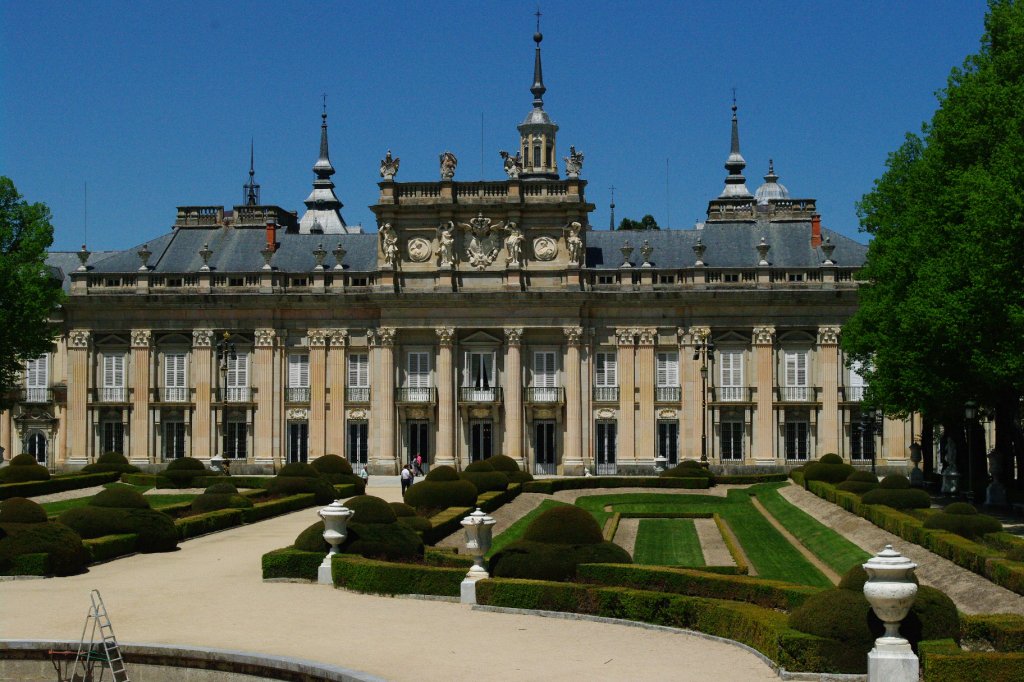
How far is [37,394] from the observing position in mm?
71250

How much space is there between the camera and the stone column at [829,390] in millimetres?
66812

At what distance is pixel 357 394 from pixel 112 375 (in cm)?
1279

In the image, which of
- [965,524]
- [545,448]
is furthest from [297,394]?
[965,524]

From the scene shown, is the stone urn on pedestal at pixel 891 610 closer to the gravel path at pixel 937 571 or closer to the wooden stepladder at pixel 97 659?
the gravel path at pixel 937 571

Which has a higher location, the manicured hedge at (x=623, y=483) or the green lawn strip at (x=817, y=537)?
the manicured hedge at (x=623, y=483)

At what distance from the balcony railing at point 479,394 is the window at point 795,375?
14.2m

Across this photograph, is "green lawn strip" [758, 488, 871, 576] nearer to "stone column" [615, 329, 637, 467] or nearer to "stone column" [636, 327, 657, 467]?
"stone column" [636, 327, 657, 467]

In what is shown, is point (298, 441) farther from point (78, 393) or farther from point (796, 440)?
point (796, 440)

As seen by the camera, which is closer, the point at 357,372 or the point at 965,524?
the point at 965,524

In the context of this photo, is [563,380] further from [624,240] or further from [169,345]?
[169,345]

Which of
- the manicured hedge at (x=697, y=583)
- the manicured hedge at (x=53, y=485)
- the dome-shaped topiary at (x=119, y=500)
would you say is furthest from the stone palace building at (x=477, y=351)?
the manicured hedge at (x=697, y=583)

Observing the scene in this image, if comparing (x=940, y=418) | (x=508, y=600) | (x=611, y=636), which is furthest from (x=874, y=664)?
(x=940, y=418)

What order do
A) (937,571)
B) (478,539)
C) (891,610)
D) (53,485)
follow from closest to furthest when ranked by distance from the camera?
(891,610), (478,539), (937,571), (53,485)

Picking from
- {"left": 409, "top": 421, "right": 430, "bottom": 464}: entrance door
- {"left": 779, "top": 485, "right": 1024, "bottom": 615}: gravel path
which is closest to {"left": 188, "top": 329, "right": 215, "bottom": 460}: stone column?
{"left": 409, "top": 421, "right": 430, "bottom": 464}: entrance door
